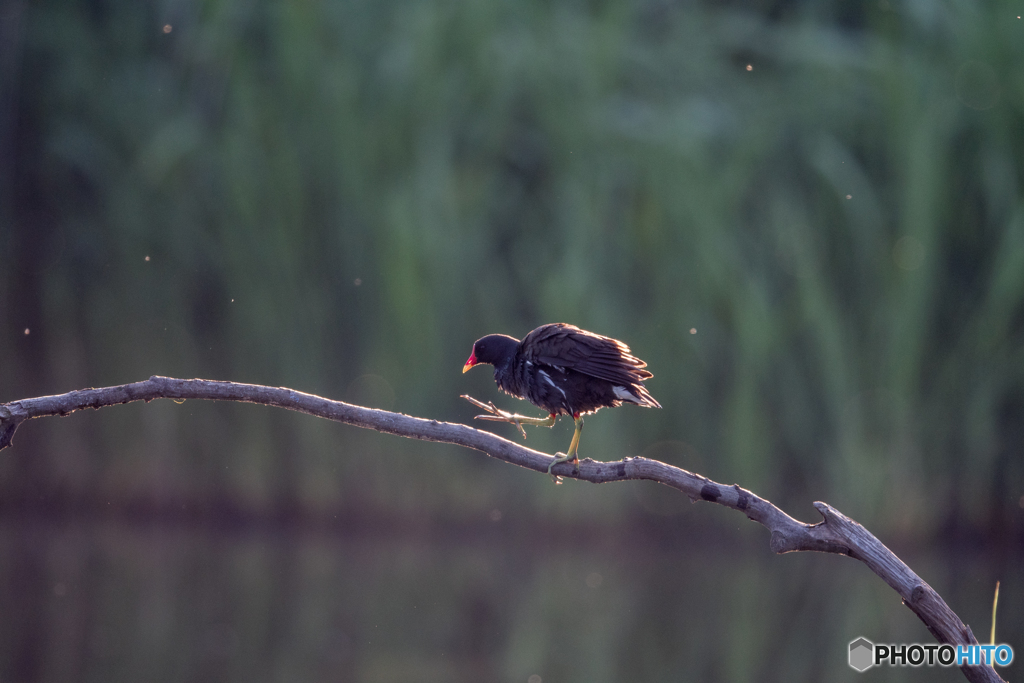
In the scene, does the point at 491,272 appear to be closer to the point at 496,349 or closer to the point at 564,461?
the point at 496,349

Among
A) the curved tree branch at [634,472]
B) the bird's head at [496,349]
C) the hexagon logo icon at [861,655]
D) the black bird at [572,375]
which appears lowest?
the hexagon logo icon at [861,655]

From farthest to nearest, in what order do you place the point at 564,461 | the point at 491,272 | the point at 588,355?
1. the point at 491,272
2. the point at 588,355
3. the point at 564,461

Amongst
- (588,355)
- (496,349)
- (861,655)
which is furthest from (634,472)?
(861,655)

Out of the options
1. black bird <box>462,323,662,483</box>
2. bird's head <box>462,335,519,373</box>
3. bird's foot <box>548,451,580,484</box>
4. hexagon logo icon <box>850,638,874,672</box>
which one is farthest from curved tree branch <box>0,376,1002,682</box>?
hexagon logo icon <box>850,638,874,672</box>

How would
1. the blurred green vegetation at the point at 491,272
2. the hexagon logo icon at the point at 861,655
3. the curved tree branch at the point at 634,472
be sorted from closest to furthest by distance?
the curved tree branch at the point at 634,472, the hexagon logo icon at the point at 861,655, the blurred green vegetation at the point at 491,272

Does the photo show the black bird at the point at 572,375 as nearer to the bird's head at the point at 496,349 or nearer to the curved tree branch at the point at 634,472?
the bird's head at the point at 496,349

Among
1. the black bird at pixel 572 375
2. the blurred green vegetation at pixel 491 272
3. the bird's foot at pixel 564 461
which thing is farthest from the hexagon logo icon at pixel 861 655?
the bird's foot at pixel 564 461
